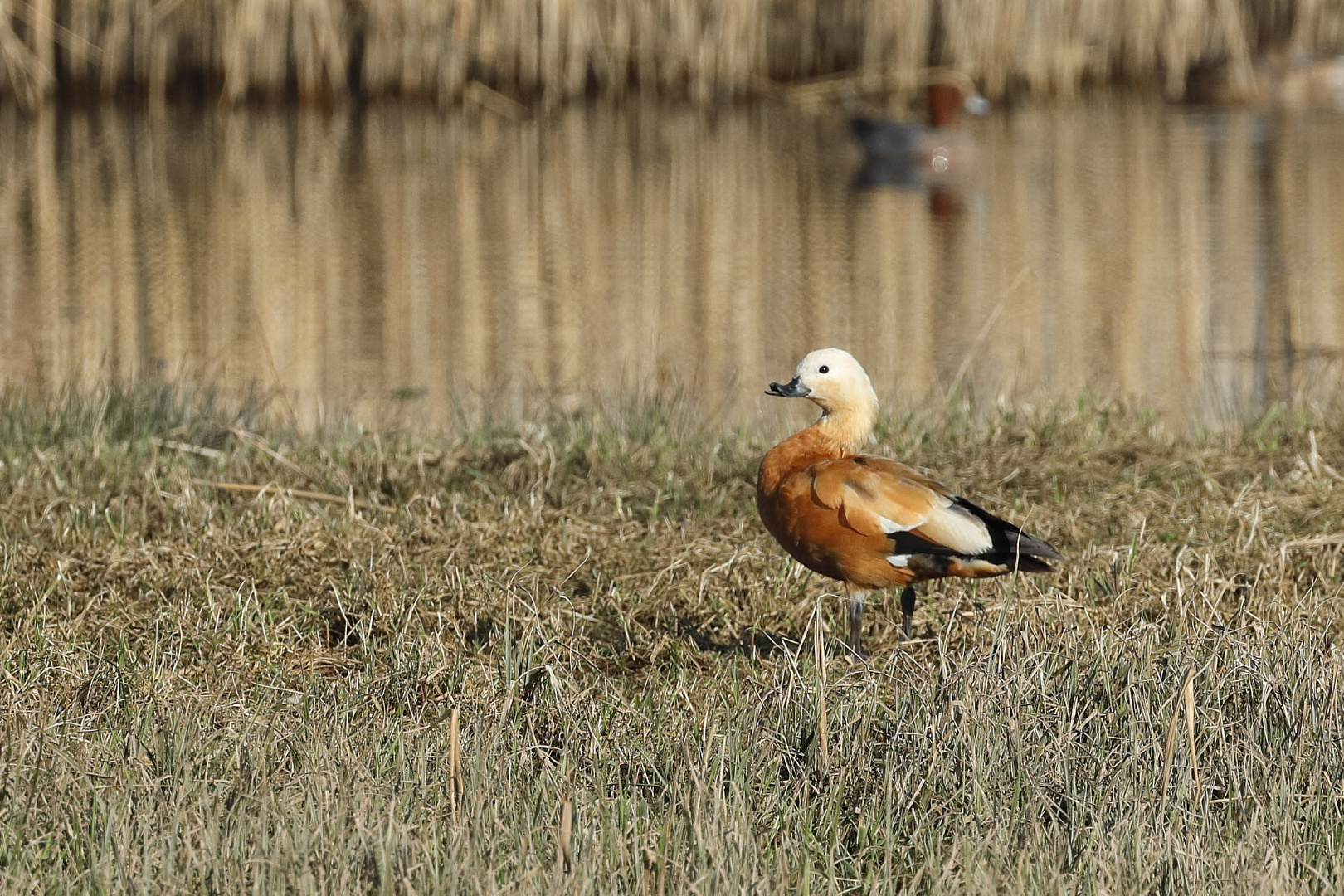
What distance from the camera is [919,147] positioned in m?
13.7

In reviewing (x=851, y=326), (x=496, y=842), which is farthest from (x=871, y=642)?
(x=851, y=326)

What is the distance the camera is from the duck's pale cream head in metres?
3.97

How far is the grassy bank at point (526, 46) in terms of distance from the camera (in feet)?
50.2

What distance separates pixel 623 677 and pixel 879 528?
2.06 ft

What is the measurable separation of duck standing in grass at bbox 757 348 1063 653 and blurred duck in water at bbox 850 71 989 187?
31.7 ft

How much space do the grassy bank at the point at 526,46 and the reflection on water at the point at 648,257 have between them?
0.48m

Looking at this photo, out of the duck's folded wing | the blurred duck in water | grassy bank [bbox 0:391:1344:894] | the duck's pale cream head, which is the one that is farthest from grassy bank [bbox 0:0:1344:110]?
the duck's folded wing

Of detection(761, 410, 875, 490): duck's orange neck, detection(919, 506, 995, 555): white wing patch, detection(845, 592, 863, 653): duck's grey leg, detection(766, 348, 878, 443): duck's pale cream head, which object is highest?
detection(766, 348, 878, 443): duck's pale cream head

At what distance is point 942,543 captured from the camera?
12.2 feet

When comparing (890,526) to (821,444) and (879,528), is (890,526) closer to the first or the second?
(879,528)

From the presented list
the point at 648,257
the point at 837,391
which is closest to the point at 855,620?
the point at 837,391

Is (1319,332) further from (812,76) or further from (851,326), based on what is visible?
(812,76)

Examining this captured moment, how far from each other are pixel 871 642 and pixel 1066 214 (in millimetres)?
7870

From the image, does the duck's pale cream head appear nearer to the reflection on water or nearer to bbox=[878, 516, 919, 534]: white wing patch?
bbox=[878, 516, 919, 534]: white wing patch
